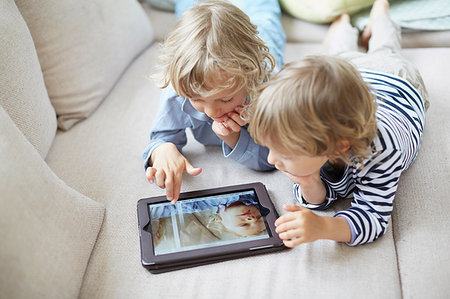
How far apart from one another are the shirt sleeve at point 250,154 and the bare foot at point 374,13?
2.40ft

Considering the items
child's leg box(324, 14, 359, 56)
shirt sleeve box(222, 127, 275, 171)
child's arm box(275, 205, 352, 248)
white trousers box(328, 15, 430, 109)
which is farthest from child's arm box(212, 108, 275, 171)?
child's leg box(324, 14, 359, 56)

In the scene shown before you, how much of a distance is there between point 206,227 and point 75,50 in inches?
27.6

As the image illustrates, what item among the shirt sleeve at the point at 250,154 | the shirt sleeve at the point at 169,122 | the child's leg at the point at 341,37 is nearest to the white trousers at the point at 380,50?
the child's leg at the point at 341,37

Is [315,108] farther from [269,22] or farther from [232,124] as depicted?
[269,22]

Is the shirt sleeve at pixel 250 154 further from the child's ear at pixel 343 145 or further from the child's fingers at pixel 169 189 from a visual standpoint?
the child's ear at pixel 343 145

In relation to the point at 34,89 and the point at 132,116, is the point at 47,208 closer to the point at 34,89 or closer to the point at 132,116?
the point at 34,89

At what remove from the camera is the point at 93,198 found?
3.41 ft

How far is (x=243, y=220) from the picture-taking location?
3.11 feet

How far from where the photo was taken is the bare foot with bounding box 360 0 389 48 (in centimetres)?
149

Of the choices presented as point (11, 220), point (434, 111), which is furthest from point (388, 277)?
point (11, 220)

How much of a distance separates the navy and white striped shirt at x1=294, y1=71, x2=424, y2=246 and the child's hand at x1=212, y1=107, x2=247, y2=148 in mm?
198

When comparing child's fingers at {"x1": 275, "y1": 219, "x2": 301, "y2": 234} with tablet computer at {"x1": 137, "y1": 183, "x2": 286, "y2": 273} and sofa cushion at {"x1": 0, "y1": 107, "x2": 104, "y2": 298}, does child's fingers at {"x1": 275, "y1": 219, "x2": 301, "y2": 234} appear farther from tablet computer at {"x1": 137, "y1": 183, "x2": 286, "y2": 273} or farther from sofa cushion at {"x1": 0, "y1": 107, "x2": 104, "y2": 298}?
sofa cushion at {"x1": 0, "y1": 107, "x2": 104, "y2": 298}

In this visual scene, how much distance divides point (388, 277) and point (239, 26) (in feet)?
1.93

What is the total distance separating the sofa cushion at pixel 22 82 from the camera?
101cm
